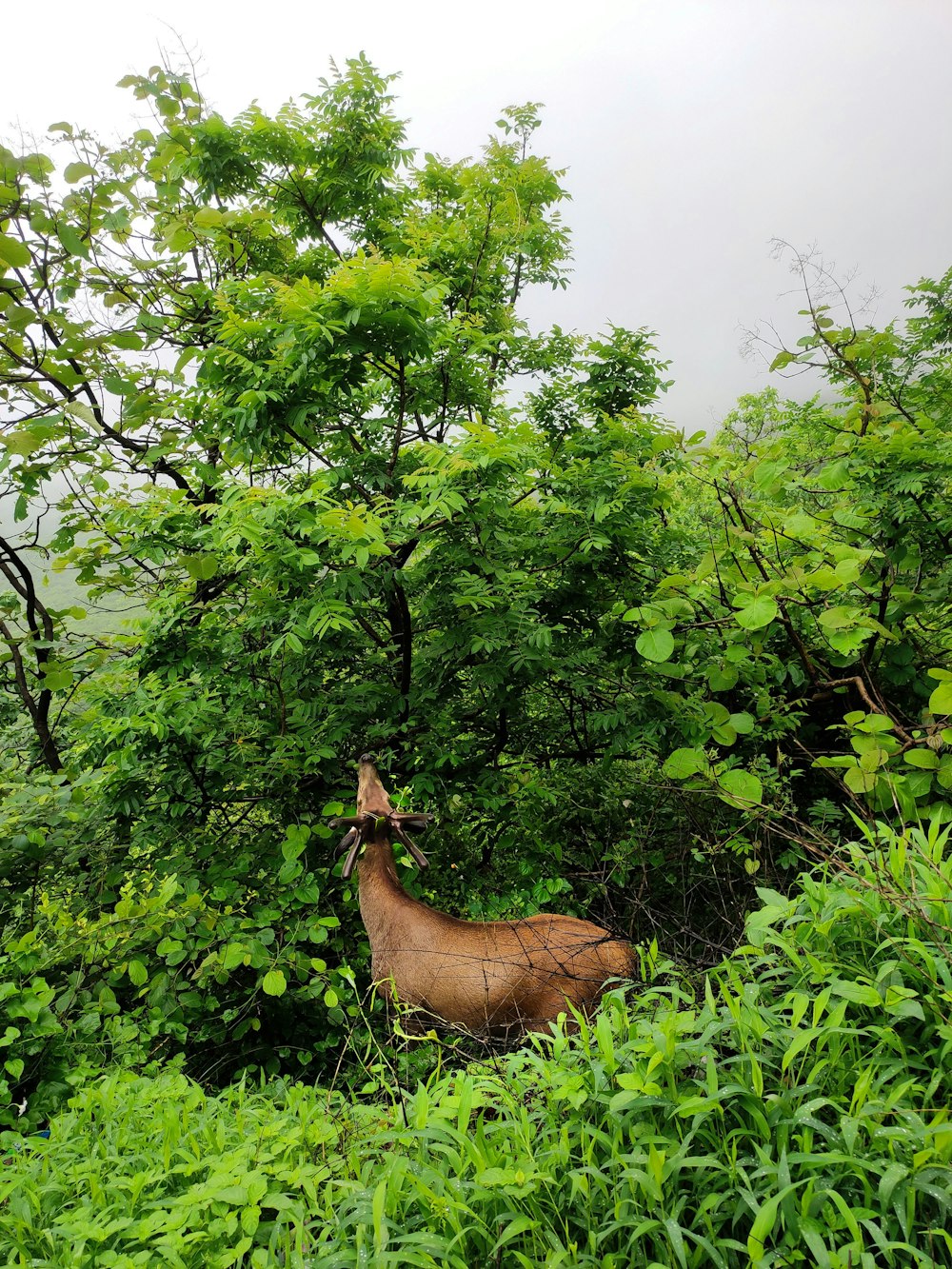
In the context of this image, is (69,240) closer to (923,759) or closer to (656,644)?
(656,644)

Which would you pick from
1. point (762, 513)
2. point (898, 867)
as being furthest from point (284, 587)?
point (898, 867)

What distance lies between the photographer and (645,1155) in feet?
4.83

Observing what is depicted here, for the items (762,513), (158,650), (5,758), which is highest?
(762,513)

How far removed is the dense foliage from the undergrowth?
0.5 inches

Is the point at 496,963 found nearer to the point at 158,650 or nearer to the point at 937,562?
the point at 158,650

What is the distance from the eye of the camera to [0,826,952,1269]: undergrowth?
54.4 inches

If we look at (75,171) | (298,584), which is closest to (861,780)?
(298,584)

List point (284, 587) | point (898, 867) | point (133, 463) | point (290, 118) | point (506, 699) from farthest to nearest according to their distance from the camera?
point (290, 118) < point (133, 463) < point (506, 699) < point (284, 587) < point (898, 867)

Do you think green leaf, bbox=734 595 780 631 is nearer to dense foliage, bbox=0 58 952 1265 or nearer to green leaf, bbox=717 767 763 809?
dense foliage, bbox=0 58 952 1265

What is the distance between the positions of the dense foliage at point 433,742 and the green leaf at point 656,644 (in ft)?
0.08

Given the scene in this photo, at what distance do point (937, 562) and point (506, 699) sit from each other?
2546 mm

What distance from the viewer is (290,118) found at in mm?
5438

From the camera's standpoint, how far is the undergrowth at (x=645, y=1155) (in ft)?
4.54

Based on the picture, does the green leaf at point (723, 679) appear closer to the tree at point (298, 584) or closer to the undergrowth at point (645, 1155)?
the tree at point (298, 584)
